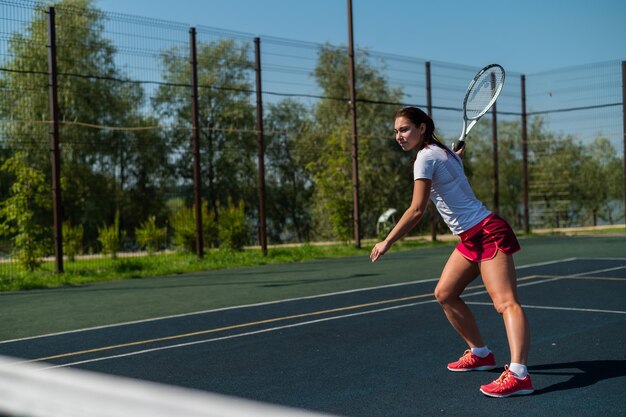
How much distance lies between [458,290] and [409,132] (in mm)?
1225

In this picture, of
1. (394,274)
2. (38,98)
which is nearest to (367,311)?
(394,274)

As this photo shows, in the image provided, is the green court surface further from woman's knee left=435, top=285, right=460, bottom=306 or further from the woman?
the woman

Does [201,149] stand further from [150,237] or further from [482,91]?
[482,91]

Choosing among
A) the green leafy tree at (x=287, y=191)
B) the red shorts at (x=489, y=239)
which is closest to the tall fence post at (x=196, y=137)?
the green leafy tree at (x=287, y=191)

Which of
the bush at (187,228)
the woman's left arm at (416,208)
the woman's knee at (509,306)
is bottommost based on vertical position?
the woman's knee at (509,306)

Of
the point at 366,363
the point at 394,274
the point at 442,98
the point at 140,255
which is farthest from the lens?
the point at 442,98

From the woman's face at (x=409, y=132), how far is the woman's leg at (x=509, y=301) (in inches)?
38.2

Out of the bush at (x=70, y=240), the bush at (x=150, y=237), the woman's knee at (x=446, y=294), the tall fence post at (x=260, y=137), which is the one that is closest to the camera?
the woman's knee at (x=446, y=294)

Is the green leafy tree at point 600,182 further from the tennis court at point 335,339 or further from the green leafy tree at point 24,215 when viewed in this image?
the green leafy tree at point 24,215

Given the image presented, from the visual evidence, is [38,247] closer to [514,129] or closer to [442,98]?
[442,98]

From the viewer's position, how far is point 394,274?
14648 mm

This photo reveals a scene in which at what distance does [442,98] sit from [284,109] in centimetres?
997

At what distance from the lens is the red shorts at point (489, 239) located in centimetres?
561

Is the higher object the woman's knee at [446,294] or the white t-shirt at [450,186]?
the white t-shirt at [450,186]
